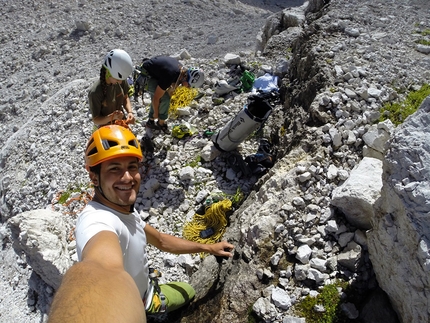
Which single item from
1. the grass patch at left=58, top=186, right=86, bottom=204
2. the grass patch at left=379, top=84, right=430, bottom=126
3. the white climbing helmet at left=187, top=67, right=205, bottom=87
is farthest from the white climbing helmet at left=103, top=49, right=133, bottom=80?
the grass patch at left=379, top=84, right=430, bottom=126

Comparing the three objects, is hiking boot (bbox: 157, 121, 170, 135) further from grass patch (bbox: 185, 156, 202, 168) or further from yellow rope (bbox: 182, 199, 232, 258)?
yellow rope (bbox: 182, 199, 232, 258)

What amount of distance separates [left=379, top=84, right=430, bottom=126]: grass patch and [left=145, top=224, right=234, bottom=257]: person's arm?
284cm

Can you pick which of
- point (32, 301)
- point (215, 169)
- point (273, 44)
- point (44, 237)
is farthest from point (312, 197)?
point (273, 44)

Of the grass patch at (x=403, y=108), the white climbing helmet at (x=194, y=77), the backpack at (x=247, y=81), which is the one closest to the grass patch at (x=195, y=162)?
the white climbing helmet at (x=194, y=77)

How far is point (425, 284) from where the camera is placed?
8.51 feet

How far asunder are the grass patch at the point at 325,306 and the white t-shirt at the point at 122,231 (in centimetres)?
157

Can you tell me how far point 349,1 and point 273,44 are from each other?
278 cm

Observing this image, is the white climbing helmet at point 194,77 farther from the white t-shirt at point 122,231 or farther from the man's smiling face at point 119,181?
the white t-shirt at point 122,231

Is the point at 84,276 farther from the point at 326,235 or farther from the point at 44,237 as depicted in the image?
the point at 44,237

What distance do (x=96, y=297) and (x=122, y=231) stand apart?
1270 mm

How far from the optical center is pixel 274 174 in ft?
16.5

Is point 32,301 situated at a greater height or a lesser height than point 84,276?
lesser

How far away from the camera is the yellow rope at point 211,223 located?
572cm

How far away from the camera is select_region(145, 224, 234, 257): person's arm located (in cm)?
392
